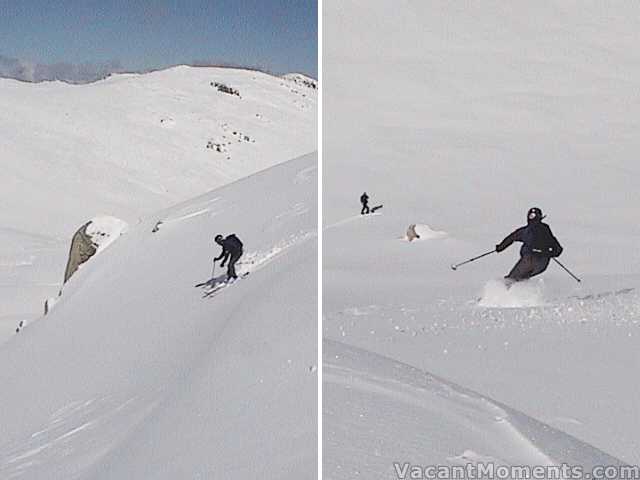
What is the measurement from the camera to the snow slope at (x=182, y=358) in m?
1.64

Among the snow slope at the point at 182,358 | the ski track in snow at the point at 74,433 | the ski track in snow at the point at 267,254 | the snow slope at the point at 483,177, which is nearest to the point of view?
the snow slope at the point at 182,358

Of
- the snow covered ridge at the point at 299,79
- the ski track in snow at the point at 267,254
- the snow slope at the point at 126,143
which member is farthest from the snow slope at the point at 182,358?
the snow covered ridge at the point at 299,79

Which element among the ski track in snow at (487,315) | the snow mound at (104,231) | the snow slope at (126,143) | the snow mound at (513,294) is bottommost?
the snow slope at (126,143)

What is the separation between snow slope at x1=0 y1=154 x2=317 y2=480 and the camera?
1.64 metres

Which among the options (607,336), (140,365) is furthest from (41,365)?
(607,336)

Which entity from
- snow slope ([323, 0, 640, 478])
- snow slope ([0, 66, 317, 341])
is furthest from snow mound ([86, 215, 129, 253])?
snow slope ([323, 0, 640, 478])

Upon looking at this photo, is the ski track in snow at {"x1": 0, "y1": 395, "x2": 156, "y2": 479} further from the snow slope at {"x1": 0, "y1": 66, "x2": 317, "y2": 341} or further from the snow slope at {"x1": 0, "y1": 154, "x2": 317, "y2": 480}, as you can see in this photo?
the snow slope at {"x1": 0, "y1": 66, "x2": 317, "y2": 341}

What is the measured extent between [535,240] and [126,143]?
18.6ft

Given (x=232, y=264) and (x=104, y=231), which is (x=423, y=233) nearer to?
(x=232, y=264)

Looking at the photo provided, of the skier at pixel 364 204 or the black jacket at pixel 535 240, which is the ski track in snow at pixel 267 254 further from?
the black jacket at pixel 535 240

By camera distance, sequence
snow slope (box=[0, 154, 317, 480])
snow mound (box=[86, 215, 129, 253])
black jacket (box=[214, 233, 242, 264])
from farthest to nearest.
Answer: snow mound (box=[86, 215, 129, 253])
black jacket (box=[214, 233, 242, 264])
snow slope (box=[0, 154, 317, 480])

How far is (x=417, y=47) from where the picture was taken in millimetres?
1756

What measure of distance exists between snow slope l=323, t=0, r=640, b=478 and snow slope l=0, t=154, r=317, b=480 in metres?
0.17

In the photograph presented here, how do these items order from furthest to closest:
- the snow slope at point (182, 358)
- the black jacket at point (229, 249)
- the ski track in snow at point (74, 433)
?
the black jacket at point (229, 249)
the ski track in snow at point (74, 433)
the snow slope at point (182, 358)
